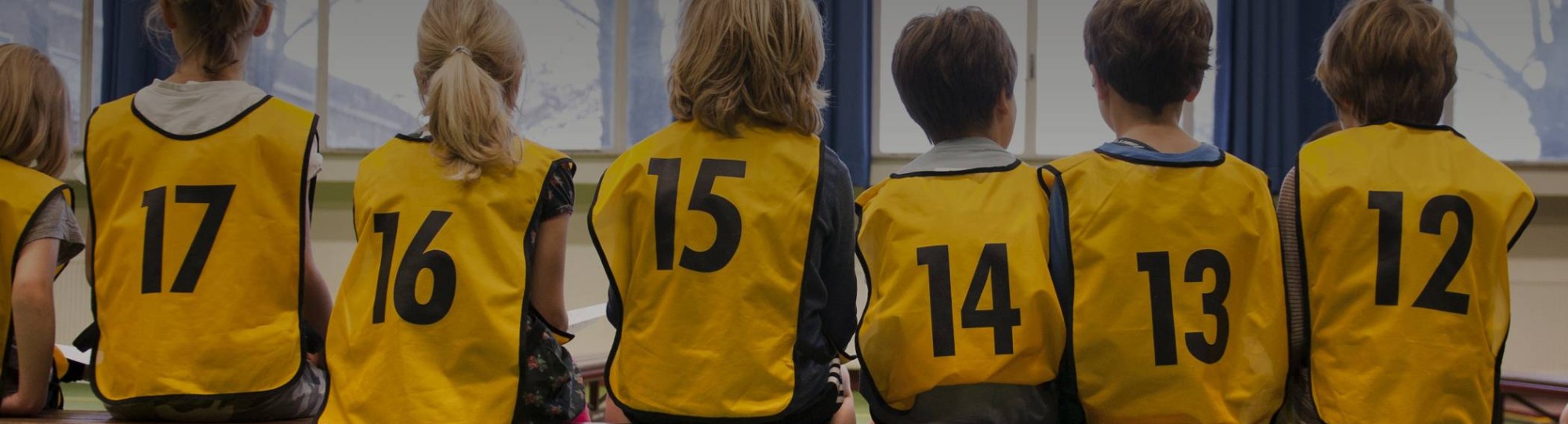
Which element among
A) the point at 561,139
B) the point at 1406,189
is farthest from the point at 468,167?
the point at 561,139

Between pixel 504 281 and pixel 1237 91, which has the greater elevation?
pixel 1237 91

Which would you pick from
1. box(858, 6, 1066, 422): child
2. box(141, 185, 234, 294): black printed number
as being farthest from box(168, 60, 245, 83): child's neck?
box(858, 6, 1066, 422): child

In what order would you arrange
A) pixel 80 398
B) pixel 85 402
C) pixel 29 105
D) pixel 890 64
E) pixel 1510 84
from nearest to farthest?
pixel 29 105
pixel 85 402
pixel 80 398
pixel 1510 84
pixel 890 64

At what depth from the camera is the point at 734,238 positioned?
5.49 ft

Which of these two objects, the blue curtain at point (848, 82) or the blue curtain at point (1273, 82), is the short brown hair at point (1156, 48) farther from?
the blue curtain at point (1273, 82)

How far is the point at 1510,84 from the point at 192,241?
16.9 feet

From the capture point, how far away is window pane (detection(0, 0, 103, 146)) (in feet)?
17.4

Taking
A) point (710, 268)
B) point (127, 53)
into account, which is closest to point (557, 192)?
point (710, 268)

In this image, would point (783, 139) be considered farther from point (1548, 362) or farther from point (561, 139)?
point (1548, 362)

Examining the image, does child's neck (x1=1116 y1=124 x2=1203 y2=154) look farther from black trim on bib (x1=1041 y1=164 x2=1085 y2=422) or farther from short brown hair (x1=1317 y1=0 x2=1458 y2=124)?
short brown hair (x1=1317 y1=0 x2=1458 y2=124)

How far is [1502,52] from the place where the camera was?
182 inches

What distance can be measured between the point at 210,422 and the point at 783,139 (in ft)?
3.78

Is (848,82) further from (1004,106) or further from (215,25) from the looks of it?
(215,25)

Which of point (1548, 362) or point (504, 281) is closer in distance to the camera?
point (504, 281)
